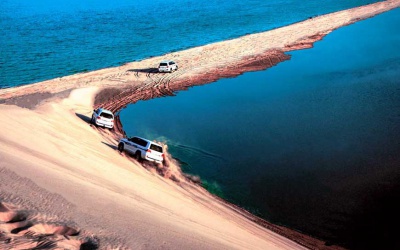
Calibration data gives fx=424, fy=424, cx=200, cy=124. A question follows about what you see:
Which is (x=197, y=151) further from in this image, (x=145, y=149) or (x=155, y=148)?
(x=145, y=149)

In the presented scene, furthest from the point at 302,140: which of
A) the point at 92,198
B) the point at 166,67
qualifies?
the point at 166,67

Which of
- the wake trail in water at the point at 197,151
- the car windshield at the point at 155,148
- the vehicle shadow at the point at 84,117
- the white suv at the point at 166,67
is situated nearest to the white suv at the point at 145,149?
the car windshield at the point at 155,148

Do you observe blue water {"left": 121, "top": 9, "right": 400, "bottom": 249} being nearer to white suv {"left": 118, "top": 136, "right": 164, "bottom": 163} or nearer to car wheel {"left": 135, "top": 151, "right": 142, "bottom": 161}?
white suv {"left": 118, "top": 136, "right": 164, "bottom": 163}

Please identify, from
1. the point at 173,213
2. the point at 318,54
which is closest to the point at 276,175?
the point at 173,213

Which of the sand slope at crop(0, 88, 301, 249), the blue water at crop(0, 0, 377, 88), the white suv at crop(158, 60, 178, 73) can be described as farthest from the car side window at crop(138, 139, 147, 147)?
the blue water at crop(0, 0, 377, 88)

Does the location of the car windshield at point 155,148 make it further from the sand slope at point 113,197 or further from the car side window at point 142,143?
the sand slope at point 113,197
